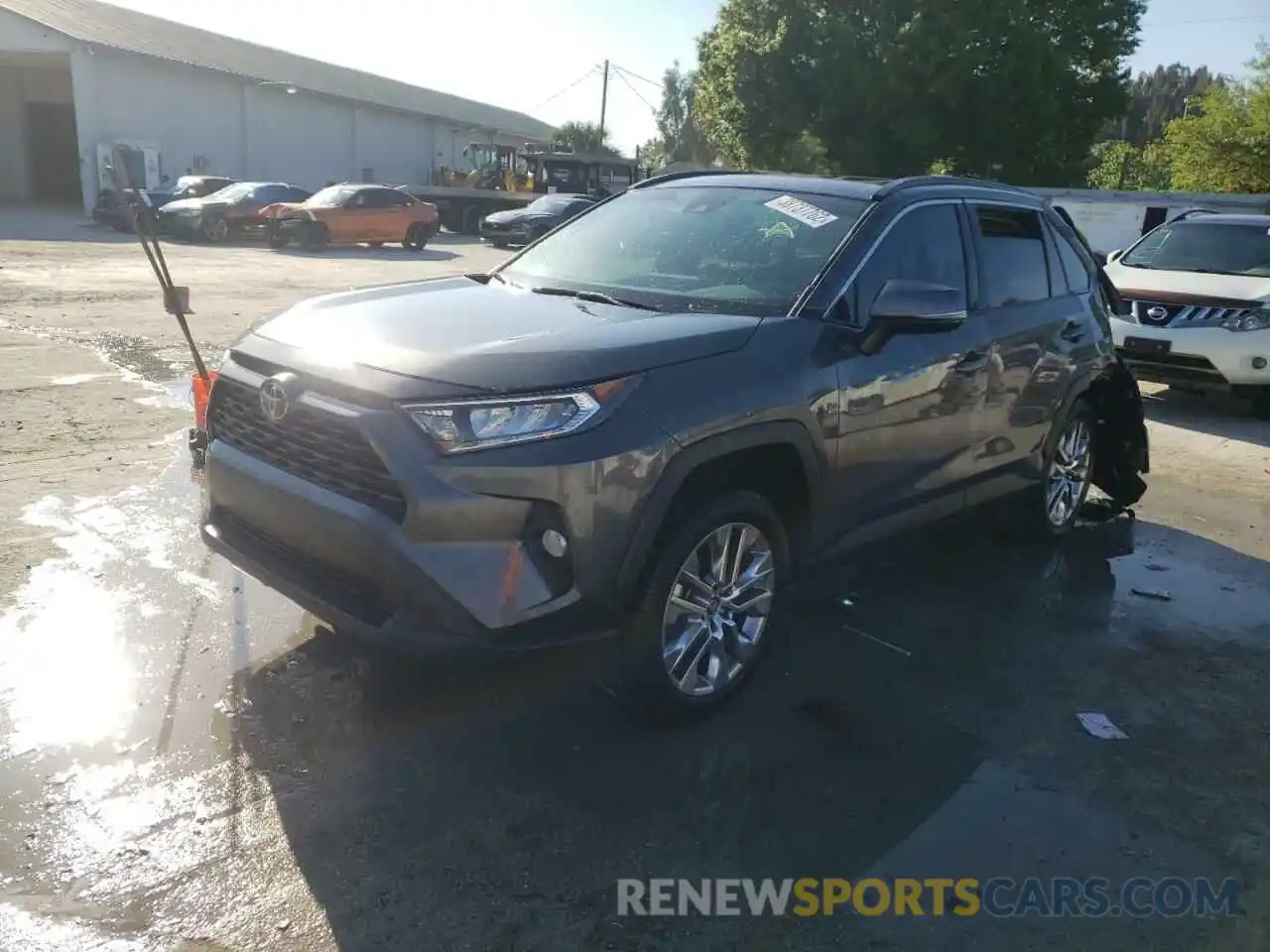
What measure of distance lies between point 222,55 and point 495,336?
41929 millimetres

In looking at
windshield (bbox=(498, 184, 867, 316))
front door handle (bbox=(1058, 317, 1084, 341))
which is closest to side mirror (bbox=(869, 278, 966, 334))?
windshield (bbox=(498, 184, 867, 316))

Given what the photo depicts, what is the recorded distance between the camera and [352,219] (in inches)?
945

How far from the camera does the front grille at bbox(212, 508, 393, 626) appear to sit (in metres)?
3.10

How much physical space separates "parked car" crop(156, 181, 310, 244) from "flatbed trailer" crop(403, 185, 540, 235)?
7.73m

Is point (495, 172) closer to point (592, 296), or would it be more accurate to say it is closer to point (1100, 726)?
point (592, 296)

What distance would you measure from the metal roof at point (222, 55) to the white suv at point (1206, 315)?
32.4 meters

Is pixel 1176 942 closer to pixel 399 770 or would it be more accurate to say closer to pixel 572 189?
pixel 399 770

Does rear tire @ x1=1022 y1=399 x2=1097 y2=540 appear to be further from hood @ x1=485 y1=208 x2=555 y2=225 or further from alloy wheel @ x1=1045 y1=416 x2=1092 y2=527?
hood @ x1=485 y1=208 x2=555 y2=225

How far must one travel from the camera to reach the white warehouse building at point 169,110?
107ft

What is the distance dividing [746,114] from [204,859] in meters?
32.8

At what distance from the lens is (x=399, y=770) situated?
334 centimetres

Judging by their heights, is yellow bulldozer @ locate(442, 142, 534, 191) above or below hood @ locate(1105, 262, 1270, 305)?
above

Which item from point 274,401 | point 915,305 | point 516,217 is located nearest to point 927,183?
point 915,305

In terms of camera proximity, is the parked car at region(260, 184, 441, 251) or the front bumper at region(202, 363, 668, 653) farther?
the parked car at region(260, 184, 441, 251)
